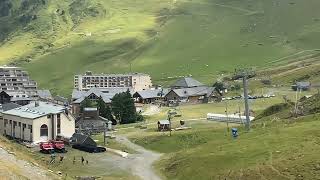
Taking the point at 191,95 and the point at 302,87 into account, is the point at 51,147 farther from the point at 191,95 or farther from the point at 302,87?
the point at 191,95

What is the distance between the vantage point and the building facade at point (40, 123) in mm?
105188

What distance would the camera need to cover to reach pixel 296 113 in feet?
319

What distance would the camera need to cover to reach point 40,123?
106m

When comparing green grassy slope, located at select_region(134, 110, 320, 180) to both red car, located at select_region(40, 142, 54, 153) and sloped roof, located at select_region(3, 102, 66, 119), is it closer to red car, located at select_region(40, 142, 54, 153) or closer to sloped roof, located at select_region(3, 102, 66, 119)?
red car, located at select_region(40, 142, 54, 153)

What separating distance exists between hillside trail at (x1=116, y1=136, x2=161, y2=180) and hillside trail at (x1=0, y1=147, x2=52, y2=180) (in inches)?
630

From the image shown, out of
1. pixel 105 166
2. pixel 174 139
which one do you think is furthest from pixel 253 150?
→ pixel 174 139

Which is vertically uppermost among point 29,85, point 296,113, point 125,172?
point 29,85

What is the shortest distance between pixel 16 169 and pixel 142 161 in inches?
1185

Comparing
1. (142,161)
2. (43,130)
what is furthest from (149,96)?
(142,161)

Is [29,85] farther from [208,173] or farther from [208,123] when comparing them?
[208,173]

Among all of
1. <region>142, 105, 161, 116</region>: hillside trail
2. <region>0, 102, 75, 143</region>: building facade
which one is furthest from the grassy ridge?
<region>142, 105, 161, 116</region>: hillside trail

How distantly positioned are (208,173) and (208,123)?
52.0 meters

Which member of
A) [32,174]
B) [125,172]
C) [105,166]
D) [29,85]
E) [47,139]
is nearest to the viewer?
[32,174]

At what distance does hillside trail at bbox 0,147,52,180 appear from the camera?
5036cm
